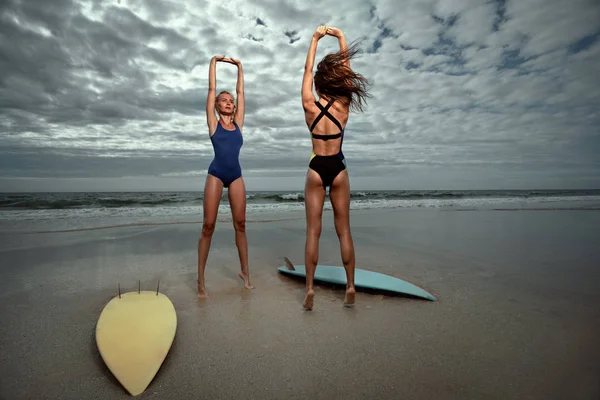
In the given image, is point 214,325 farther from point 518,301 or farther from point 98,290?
point 518,301

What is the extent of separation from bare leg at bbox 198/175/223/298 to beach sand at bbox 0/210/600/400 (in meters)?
0.24

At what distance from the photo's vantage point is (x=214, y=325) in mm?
2783

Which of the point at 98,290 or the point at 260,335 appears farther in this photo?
the point at 98,290

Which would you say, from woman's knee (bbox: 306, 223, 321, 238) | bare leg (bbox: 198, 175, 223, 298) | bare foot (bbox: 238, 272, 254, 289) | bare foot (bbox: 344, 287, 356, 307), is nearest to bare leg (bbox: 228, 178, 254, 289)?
bare foot (bbox: 238, 272, 254, 289)

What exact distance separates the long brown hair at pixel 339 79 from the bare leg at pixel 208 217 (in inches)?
63.2

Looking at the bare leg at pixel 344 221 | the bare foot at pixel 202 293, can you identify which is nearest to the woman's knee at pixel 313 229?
the bare leg at pixel 344 221

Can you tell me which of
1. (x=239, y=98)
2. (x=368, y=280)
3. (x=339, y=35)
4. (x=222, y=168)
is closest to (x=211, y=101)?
(x=239, y=98)

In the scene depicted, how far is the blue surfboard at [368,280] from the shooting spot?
3391 mm

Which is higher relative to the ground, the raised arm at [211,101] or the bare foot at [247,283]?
the raised arm at [211,101]

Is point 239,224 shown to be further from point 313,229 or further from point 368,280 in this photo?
point 368,280

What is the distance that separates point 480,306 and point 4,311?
4703 millimetres

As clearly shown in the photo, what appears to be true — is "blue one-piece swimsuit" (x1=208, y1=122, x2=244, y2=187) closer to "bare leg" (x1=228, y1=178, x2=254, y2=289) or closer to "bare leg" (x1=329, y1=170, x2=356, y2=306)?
"bare leg" (x1=228, y1=178, x2=254, y2=289)

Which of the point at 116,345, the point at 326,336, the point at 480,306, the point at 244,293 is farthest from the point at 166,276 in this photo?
the point at 480,306

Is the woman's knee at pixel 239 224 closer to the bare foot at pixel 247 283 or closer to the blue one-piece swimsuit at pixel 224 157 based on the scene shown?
the blue one-piece swimsuit at pixel 224 157
